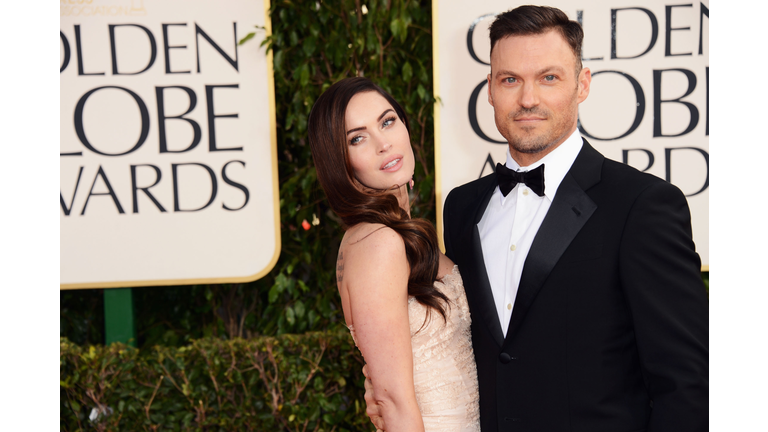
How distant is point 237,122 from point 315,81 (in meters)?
0.61

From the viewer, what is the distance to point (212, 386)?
314cm

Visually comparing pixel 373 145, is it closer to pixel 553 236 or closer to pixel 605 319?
pixel 553 236

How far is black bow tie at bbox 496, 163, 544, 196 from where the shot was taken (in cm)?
172

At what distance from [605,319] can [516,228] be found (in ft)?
A: 1.28

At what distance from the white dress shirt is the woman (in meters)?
0.25

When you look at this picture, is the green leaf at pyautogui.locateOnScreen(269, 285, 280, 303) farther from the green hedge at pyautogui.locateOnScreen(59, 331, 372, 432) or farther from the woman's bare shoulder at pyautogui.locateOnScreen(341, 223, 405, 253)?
the woman's bare shoulder at pyautogui.locateOnScreen(341, 223, 405, 253)

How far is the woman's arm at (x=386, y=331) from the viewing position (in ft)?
5.78

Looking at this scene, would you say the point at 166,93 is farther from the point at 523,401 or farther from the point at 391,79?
the point at 523,401

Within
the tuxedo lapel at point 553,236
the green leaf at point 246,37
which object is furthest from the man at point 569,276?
the green leaf at point 246,37

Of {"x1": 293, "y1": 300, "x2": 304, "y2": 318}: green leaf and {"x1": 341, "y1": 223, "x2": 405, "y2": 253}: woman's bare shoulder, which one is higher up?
{"x1": 341, "y1": 223, "x2": 405, "y2": 253}: woman's bare shoulder

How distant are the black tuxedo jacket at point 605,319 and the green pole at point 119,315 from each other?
102 inches

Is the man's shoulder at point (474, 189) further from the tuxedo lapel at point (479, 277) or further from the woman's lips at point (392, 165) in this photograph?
the woman's lips at point (392, 165)

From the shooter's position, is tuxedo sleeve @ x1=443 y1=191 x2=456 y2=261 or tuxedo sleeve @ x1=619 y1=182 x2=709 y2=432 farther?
tuxedo sleeve @ x1=443 y1=191 x2=456 y2=261

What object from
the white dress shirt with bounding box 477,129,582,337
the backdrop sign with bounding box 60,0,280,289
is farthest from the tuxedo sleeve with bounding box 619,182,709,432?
the backdrop sign with bounding box 60,0,280,289
